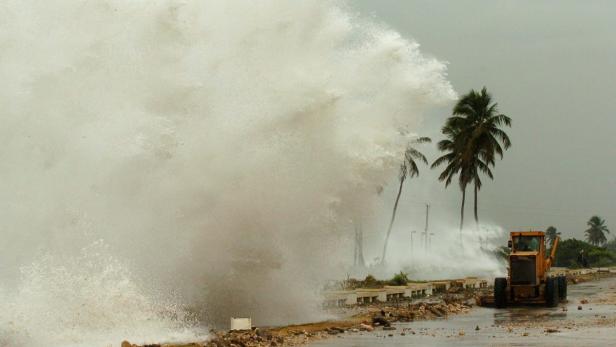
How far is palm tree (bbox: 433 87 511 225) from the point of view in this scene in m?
68.7

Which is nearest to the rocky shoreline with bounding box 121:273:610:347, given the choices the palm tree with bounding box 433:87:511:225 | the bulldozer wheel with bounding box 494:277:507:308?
the bulldozer wheel with bounding box 494:277:507:308

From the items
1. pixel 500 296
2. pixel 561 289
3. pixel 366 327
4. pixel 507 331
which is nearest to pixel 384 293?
pixel 500 296

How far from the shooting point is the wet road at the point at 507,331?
19844mm

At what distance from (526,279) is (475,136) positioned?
117ft

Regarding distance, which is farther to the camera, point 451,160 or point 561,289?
point 451,160

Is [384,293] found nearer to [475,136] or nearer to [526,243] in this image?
[526,243]

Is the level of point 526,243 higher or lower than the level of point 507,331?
higher

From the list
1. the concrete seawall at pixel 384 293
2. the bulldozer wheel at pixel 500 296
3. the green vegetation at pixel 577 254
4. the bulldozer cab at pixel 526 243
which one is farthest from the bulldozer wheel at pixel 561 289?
the green vegetation at pixel 577 254

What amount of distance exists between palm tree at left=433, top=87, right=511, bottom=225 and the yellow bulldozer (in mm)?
34214

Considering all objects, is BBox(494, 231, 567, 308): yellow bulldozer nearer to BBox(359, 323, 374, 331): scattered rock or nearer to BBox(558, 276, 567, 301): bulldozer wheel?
BBox(558, 276, 567, 301): bulldozer wheel

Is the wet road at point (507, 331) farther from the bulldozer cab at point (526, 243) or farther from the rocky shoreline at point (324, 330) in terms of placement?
the bulldozer cab at point (526, 243)

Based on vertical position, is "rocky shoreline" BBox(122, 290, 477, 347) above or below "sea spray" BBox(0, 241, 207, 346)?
below

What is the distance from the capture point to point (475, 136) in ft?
224

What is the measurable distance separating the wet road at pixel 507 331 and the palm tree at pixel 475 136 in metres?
37.9
